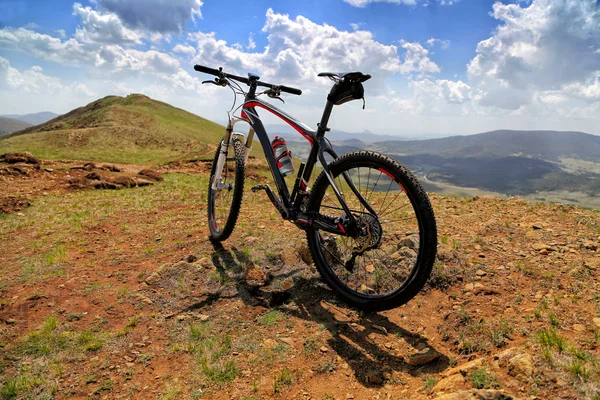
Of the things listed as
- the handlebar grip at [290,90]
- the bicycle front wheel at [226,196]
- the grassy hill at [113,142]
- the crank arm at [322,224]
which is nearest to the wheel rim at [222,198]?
the bicycle front wheel at [226,196]

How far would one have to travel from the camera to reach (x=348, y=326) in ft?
15.1

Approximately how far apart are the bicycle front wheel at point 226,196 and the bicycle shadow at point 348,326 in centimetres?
105

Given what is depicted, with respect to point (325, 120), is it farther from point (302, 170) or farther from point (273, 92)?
point (273, 92)

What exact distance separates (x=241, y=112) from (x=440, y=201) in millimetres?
8340

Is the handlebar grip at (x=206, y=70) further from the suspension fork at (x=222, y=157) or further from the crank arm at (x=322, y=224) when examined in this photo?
the crank arm at (x=322, y=224)

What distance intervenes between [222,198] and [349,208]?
4.06m

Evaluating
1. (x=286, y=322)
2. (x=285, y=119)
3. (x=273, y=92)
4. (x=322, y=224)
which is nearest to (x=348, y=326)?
(x=286, y=322)

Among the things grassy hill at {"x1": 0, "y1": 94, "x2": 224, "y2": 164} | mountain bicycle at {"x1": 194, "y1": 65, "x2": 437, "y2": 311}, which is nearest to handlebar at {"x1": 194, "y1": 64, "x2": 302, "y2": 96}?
mountain bicycle at {"x1": 194, "y1": 65, "x2": 437, "y2": 311}

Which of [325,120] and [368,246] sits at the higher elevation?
[325,120]

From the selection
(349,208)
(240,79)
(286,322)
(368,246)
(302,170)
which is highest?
(240,79)

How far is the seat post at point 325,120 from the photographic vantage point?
5137 millimetres

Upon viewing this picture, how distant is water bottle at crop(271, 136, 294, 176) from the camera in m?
6.16

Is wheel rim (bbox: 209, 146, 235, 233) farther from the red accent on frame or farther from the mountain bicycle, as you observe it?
the red accent on frame

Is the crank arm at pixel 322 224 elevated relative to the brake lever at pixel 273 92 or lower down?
lower down
